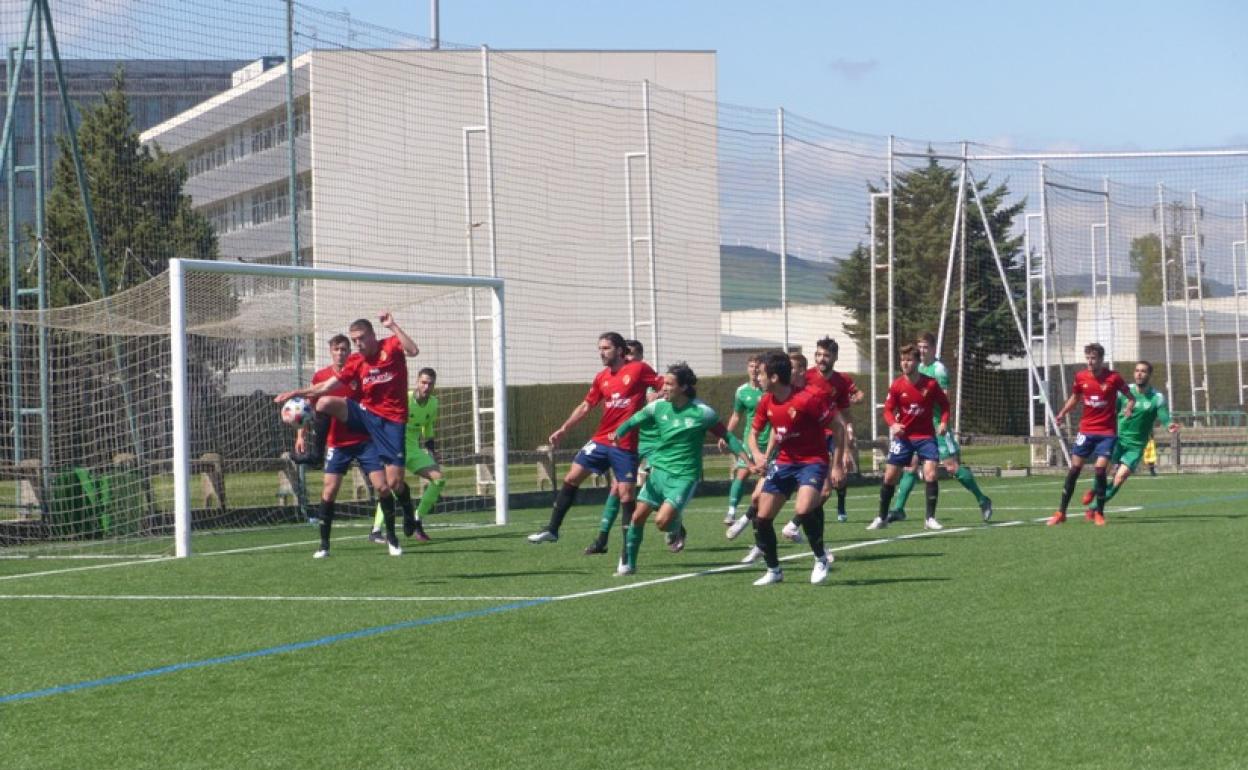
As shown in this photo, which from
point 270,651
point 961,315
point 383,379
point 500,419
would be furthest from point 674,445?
point 961,315

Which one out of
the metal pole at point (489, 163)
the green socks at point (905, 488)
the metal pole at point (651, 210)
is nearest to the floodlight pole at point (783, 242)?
the metal pole at point (651, 210)

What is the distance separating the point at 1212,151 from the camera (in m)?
36.2

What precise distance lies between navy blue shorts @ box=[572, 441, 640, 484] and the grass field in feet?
2.80

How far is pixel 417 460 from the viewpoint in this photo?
1927 centimetres

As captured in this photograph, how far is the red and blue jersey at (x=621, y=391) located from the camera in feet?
52.1

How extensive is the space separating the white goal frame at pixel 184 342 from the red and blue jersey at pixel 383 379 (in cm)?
164

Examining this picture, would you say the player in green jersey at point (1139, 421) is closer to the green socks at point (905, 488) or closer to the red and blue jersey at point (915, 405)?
the green socks at point (905, 488)

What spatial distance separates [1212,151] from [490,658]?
99.3 ft

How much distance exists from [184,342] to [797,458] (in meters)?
7.01

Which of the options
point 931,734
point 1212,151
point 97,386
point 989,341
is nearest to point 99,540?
point 97,386

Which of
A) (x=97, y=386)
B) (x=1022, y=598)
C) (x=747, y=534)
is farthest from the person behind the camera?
(x=97, y=386)

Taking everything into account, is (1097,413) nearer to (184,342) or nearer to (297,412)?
(297,412)

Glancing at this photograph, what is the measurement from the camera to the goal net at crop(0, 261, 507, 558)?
19297 mm

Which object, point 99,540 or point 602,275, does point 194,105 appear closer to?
point 602,275
